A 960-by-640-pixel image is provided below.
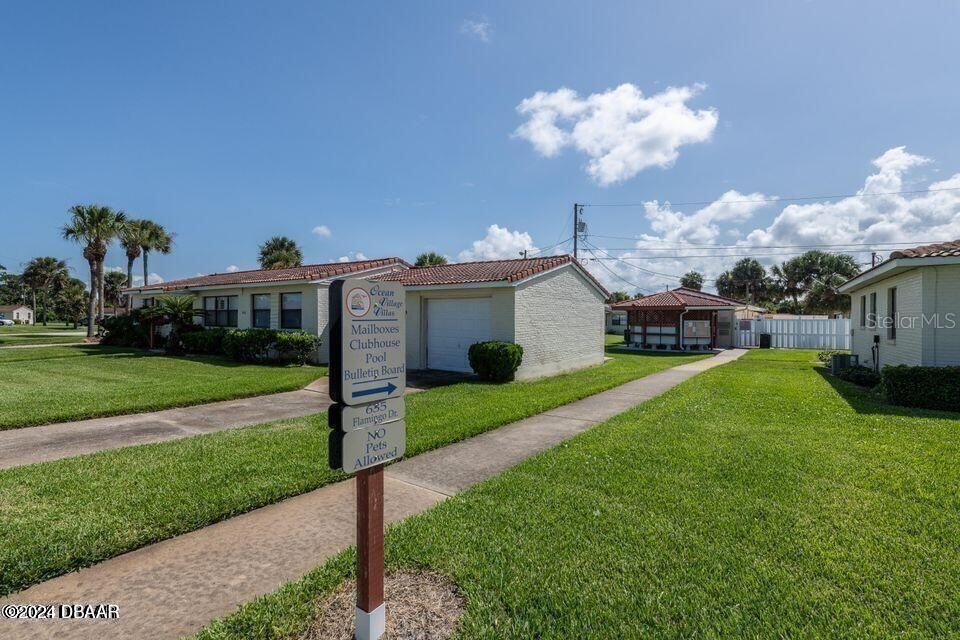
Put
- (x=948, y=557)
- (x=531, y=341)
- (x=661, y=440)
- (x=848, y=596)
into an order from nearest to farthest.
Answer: (x=848, y=596) < (x=948, y=557) < (x=661, y=440) < (x=531, y=341)

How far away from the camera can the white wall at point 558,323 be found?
42.3 ft

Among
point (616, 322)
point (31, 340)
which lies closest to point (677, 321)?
point (616, 322)

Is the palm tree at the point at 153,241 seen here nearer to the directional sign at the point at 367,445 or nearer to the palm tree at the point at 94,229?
the palm tree at the point at 94,229

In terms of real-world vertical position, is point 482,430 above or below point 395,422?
below

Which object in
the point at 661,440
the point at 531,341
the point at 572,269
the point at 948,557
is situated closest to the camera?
the point at 948,557

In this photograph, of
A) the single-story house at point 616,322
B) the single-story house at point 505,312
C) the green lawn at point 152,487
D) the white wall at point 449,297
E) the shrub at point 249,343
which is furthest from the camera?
the single-story house at point 616,322

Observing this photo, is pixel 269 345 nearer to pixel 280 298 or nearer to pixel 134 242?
pixel 280 298

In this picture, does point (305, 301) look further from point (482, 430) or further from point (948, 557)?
point (948, 557)

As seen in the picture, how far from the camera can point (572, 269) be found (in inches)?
598

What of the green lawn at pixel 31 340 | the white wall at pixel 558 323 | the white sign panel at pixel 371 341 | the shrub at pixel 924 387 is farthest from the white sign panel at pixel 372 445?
the green lawn at pixel 31 340

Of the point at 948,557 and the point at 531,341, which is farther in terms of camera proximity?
the point at 531,341

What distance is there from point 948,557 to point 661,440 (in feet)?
10.7

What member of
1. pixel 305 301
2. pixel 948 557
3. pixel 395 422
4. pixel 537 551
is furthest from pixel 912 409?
pixel 305 301

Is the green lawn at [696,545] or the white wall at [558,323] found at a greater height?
the white wall at [558,323]
